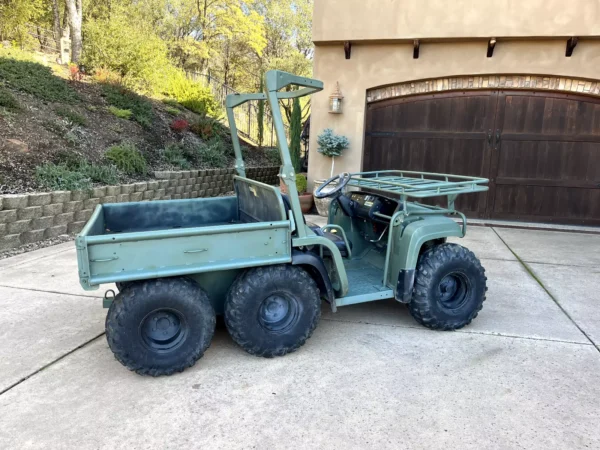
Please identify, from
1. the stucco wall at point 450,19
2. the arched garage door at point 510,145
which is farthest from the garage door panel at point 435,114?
the stucco wall at point 450,19

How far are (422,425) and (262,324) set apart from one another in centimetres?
114

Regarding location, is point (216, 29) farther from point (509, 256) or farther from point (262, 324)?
point (262, 324)

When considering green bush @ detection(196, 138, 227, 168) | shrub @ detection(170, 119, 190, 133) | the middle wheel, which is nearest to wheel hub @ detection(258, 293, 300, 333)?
the middle wheel

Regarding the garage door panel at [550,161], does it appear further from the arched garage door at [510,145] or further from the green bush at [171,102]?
the green bush at [171,102]

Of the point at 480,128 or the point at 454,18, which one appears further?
the point at 480,128

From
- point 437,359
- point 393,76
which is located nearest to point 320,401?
point 437,359

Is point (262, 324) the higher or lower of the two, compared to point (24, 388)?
higher

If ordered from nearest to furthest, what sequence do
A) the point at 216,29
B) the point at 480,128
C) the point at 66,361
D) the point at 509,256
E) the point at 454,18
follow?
1. the point at 66,361
2. the point at 509,256
3. the point at 454,18
4. the point at 480,128
5. the point at 216,29

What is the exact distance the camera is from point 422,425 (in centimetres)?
224

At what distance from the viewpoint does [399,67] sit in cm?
779

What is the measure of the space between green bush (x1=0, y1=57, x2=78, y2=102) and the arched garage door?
5993 millimetres

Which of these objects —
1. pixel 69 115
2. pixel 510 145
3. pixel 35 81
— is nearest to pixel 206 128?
pixel 69 115

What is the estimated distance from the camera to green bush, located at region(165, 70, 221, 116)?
1232 cm

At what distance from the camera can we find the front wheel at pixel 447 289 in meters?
3.24
